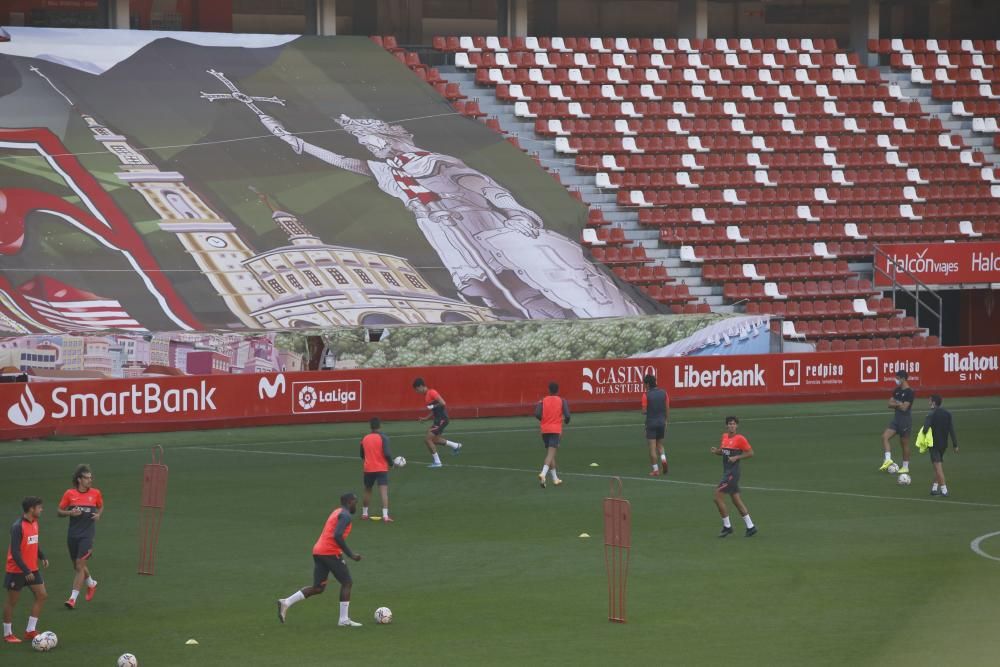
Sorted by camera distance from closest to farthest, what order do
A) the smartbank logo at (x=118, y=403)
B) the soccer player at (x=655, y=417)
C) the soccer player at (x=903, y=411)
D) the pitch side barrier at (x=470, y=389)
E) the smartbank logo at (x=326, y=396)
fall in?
the soccer player at (x=903, y=411) < the soccer player at (x=655, y=417) < the smartbank logo at (x=118, y=403) < the pitch side barrier at (x=470, y=389) < the smartbank logo at (x=326, y=396)

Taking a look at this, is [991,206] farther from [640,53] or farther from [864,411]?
[864,411]

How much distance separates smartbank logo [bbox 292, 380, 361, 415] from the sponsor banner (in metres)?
18.9

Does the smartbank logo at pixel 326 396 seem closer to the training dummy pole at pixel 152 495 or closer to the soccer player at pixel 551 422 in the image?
the soccer player at pixel 551 422

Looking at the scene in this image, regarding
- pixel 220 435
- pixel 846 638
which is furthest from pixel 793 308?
pixel 846 638

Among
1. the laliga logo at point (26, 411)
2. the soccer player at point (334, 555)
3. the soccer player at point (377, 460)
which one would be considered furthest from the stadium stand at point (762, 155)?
the soccer player at point (334, 555)

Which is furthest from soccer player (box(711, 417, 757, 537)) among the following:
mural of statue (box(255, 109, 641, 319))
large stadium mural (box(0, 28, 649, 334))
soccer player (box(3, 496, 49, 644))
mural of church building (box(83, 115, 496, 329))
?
mural of statue (box(255, 109, 641, 319))

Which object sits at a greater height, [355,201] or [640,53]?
[640,53]

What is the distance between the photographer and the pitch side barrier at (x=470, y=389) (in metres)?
34.2

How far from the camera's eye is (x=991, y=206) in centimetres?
5341

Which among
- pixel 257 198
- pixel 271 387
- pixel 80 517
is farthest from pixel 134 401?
pixel 80 517

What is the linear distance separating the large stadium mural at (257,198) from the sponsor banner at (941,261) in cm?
898

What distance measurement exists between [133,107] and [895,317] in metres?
23.0

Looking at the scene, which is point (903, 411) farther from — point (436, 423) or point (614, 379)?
point (614, 379)

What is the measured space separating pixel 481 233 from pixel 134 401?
541 inches
